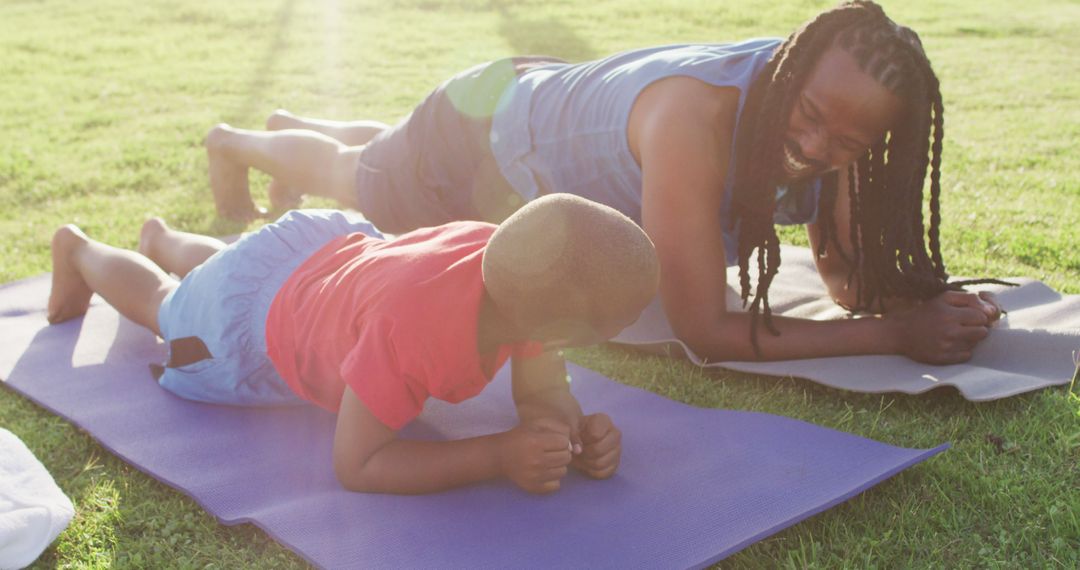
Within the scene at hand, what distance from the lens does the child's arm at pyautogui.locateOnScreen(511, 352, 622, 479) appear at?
8.34ft

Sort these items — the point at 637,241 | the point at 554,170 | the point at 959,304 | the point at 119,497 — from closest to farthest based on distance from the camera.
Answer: the point at 637,241 → the point at 119,497 → the point at 959,304 → the point at 554,170

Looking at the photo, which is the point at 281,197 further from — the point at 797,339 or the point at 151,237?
the point at 797,339

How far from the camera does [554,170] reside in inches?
141

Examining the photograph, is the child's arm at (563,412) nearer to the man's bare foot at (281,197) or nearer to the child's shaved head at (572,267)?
the child's shaved head at (572,267)

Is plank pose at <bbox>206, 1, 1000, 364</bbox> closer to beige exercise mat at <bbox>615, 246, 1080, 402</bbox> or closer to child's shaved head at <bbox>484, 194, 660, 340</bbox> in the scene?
beige exercise mat at <bbox>615, 246, 1080, 402</bbox>

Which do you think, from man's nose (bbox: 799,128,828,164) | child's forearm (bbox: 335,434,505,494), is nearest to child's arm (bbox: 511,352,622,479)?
child's forearm (bbox: 335,434,505,494)

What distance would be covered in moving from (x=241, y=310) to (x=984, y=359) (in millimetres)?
2307

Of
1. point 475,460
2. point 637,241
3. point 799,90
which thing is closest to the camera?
point 637,241

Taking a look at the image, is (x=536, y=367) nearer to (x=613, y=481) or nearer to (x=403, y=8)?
(x=613, y=481)

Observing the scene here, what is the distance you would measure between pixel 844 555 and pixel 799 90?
4.38ft

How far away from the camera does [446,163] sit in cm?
398

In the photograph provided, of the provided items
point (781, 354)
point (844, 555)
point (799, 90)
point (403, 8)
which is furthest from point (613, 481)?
point (403, 8)

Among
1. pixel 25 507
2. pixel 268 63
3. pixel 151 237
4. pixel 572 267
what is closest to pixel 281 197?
pixel 151 237

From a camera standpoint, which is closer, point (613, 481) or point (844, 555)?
point (844, 555)
